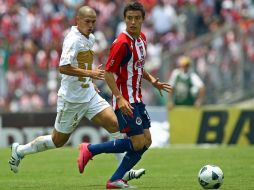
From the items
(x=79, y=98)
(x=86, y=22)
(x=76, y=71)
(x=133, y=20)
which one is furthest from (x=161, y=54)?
(x=133, y=20)

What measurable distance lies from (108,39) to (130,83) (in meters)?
17.4

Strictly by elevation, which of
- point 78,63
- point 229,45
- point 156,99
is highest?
point 78,63

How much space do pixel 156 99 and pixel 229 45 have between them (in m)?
2.75

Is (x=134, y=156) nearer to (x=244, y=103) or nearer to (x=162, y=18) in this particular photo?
(x=244, y=103)

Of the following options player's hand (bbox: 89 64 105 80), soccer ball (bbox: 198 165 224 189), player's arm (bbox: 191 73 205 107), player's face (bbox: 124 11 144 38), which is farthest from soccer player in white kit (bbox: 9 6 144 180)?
player's arm (bbox: 191 73 205 107)

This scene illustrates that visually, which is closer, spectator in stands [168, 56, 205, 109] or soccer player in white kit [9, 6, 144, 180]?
soccer player in white kit [9, 6, 144, 180]

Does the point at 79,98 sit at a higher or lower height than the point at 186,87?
higher

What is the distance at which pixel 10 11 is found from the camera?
29891 mm

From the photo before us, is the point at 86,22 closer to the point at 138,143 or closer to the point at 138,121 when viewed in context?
the point at 138,121

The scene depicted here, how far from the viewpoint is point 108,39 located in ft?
95.8

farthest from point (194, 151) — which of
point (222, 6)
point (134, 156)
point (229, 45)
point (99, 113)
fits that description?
point (222, 6)

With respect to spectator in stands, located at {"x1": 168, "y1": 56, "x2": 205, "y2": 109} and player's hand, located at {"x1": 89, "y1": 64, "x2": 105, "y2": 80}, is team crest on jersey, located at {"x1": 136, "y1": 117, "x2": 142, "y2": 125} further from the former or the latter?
spectator in stands, located at {"x1": 168, "y1": 56, "x2": 205, "y2": 109}

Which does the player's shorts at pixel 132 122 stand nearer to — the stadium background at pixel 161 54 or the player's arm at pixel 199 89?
the stadium background at pixel 161 54

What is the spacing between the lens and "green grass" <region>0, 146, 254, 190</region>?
12.8m
